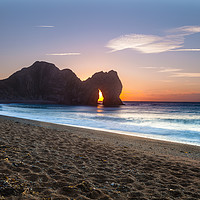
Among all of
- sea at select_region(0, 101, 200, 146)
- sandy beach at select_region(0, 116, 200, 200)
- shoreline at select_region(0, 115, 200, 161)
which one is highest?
sandy beach at select_region(0, 116, 200, 200)

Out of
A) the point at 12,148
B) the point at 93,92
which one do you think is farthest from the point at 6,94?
the point at 12,148

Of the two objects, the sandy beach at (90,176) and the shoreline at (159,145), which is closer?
the sandy beach at (90,176)

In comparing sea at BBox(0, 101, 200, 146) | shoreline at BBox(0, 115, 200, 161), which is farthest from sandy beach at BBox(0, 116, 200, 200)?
sea at BBox(0, 101, 200, 146)

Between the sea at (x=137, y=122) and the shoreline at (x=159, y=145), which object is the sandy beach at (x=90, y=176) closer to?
the shoreline at (x=159, y=145)

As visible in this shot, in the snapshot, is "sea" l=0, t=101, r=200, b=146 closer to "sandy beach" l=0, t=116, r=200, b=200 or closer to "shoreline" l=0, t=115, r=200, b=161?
"shoreline" l=0, t=115, r=200, b=161

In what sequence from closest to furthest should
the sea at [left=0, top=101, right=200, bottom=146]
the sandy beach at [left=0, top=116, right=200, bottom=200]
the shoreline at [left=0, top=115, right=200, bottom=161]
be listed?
the sandy beach at [left=0, top=116, right=200, bottom=200] < the shoreline at [left=0, top=115, right=200, bottom=161] < the sea at [left=0, top=101, right=200, bottom=146]

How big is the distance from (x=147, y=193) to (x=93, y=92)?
118 meters

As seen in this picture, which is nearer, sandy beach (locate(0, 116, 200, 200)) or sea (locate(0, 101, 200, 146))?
sandy beach (locate(0, 116, 200, 200))

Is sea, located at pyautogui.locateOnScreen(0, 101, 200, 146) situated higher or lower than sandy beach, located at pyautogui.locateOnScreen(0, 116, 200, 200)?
lower

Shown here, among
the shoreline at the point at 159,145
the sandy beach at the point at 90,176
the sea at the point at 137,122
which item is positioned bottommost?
the sea at the point at 137,122

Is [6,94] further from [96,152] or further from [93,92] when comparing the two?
[96,152]

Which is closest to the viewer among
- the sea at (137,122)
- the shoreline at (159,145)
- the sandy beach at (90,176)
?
the sandy beach at (90,176)

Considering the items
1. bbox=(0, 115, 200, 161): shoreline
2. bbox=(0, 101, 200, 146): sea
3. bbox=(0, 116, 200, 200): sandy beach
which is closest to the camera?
bbox=(0, 116, 200, 200): sandy beach

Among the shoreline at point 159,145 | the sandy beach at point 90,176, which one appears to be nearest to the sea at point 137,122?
the shoreline at point 159,145
